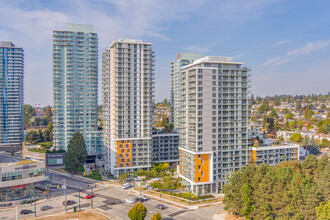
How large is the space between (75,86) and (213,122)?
270ft

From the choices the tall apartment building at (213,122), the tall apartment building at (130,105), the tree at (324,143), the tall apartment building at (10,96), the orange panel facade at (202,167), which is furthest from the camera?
the tall apartment building at (10,96)

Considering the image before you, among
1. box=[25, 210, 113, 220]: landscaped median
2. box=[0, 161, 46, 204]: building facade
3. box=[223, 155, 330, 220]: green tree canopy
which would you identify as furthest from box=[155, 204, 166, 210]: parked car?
box=[0, 161, 46, 204]: building facade

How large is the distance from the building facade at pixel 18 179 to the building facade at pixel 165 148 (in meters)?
47.3

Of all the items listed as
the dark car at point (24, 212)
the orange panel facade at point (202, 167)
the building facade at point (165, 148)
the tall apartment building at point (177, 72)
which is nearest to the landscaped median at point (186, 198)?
the orange panel facade at point (202, 167)

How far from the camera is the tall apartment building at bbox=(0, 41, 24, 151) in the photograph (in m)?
160

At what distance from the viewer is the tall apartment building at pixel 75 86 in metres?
137

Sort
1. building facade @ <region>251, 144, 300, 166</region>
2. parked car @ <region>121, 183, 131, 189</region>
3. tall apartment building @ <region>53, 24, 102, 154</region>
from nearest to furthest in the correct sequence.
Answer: building facade @ <region>251, 144, 300, 166</region>, parked car @ <region>121, 183, 131, 189</region>, tall apartment building @ <region>53, 24, 102, 154</region>

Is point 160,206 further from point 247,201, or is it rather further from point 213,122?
point 213,122

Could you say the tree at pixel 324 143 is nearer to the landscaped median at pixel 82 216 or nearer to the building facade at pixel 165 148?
the building facade at pixel 165 148

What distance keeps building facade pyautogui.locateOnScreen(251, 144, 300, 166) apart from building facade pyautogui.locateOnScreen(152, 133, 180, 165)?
38.7m

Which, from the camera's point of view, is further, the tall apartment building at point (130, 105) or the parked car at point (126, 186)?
the tall apartment building at point (130, 105)

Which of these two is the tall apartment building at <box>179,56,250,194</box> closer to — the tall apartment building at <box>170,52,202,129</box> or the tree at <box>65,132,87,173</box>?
the tree at <box>65,132,87,173</box>

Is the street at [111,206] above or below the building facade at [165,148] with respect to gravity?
below

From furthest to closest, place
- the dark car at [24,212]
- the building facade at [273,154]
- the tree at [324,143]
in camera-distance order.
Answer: the tree at [324,143] → the building facade at [273,154] → the dark car at [24,212]
